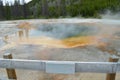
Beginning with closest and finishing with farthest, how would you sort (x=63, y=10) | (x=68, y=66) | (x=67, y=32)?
1. (x=68, y=66)
2. (x=67, y=32)
3. (x=63, y=10)

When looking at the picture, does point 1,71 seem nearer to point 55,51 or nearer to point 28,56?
point 28,56

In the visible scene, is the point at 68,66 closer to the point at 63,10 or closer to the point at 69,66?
the point at 69,66

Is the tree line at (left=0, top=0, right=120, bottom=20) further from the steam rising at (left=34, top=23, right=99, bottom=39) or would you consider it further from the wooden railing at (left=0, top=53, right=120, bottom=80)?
the wooden railing at (left=0, top=53, right=120, bottom=80)

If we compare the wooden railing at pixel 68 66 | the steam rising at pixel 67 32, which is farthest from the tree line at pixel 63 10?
the wooden railing at pixel 68 66

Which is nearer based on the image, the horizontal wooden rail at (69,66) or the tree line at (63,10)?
the horizontal wooden rail at (69,66)

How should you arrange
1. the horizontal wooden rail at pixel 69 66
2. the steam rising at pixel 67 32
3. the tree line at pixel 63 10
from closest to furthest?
the horizontal wooden rail at pixel 69 66, the steam rising at pixel 67 32, the tree line at pixel 63 10

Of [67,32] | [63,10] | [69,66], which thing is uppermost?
[69,66]

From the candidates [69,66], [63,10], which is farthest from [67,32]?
[63,10]

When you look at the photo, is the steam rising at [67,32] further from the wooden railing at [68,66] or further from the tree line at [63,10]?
the tree line at [63,10]

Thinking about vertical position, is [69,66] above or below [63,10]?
above

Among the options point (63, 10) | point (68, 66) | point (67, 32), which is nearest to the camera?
point (68, 66)

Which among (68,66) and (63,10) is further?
(63,10)

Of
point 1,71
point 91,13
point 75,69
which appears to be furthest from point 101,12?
point 75,69

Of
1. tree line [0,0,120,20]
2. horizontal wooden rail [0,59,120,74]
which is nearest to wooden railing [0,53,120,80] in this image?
horizontal wooden rail [0,59,120,74]
